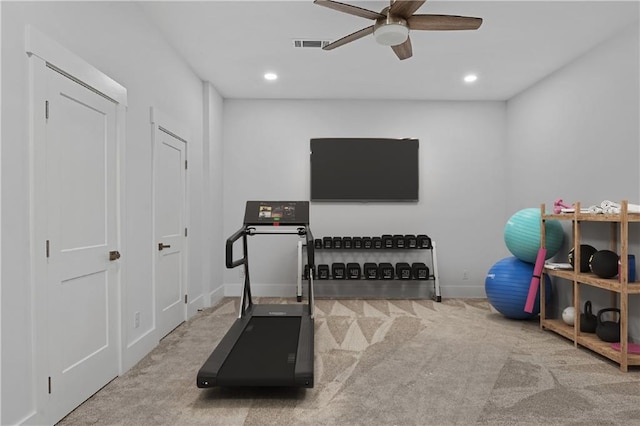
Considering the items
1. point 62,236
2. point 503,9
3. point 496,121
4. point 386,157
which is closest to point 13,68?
point 62,236

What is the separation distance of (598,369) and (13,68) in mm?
4700

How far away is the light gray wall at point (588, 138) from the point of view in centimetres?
397

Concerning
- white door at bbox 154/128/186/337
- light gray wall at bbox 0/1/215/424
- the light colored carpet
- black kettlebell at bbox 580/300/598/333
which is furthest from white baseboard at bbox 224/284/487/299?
black kettlebell at bbox 580/300/598/333

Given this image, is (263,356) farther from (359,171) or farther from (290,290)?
(359,171)

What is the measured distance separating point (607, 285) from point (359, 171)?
3.72 meters

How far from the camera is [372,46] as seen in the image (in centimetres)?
454

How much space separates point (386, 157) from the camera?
256 inches

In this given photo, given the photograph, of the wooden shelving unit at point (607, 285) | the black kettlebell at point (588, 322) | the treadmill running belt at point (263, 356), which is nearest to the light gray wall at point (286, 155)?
the black kettlebell at point (588, 322)

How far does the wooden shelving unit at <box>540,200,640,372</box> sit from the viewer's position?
3.38 m

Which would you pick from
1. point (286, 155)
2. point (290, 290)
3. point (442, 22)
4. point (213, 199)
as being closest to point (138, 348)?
point (213, 199)

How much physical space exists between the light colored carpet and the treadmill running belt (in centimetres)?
17

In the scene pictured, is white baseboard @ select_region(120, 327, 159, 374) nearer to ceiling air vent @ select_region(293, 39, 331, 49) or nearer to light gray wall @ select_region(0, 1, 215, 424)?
light gray wall @ select_region(0, 1, 215, 424)

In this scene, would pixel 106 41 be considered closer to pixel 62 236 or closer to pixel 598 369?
pixel 62 236

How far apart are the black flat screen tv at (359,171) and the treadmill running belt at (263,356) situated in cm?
281
